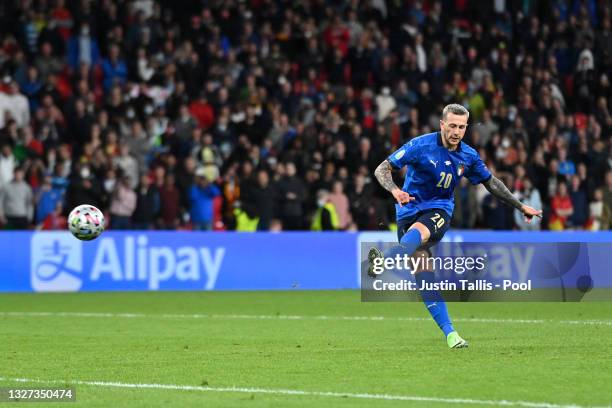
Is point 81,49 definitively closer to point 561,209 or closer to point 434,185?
point 561,209

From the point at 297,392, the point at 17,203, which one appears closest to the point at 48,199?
the point at 17,203

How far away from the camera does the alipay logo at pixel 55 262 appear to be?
2166 cm

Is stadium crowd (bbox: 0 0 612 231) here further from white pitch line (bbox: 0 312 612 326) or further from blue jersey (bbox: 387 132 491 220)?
blue jersey (bbox: 387 132 491 220)

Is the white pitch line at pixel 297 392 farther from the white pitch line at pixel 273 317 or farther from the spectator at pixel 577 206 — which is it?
the spectator at pixel 577 206

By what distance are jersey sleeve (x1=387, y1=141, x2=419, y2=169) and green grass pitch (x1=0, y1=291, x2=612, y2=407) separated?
176 centimetres

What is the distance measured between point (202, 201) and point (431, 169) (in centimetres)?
1143

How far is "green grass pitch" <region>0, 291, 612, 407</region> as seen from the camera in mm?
8984

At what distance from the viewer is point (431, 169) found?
12.4m

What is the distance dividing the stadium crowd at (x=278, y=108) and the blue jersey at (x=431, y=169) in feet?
36.1

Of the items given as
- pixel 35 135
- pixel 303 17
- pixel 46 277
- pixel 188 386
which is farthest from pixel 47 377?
pixel 303 17

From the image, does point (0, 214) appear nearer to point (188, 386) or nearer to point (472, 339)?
point (472, 339)

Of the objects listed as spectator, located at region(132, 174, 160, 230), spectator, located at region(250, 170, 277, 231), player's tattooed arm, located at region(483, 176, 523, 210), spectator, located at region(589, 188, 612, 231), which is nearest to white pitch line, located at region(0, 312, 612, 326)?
player's tattooed arm, located at region(483, 176, 523, 210)

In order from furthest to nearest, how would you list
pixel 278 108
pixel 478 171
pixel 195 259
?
1. pixel 278 108
2. pixel 195 259
3. pixel 478 171

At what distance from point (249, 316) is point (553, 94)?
1445 centimetres
